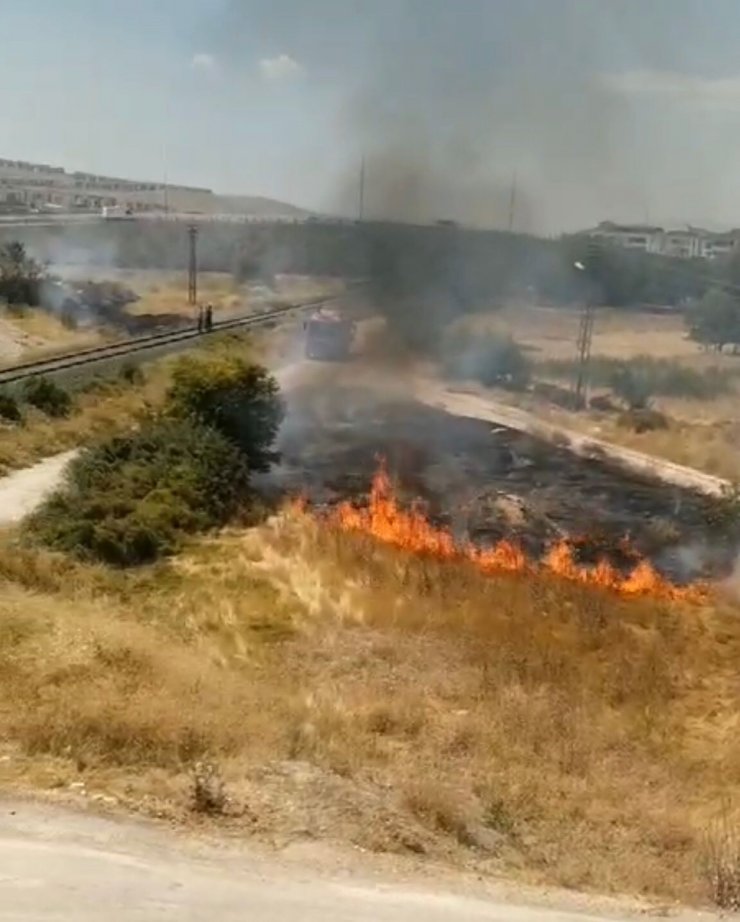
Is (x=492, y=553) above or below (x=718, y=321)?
below

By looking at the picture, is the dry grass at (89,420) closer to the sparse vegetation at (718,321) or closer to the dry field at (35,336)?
the dry field at (35,336)

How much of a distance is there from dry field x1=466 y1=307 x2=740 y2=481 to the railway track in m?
12.5

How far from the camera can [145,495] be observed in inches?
918

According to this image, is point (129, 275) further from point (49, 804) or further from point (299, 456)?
point (49, 804)

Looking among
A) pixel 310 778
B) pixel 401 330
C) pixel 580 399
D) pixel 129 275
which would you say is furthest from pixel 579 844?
pixel 129 275

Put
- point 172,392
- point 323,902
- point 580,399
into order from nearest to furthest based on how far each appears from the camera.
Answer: point 323,902
point 172,392
point 580,399

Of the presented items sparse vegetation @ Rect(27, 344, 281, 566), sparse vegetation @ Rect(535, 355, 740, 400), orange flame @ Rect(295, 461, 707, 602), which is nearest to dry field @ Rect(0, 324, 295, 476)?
sparse vegetation @ Rect(27, 344, 281, 566)

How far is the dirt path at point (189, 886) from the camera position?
8.09 metres

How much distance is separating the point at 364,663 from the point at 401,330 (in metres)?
36.9

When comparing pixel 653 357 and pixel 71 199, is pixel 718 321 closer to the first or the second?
pixel 653 357

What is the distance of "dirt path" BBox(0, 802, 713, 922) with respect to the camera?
809 cm

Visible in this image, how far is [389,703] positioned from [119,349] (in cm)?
3184

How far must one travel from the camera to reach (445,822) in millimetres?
10484

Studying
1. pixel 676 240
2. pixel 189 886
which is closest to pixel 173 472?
pixel 189 886
